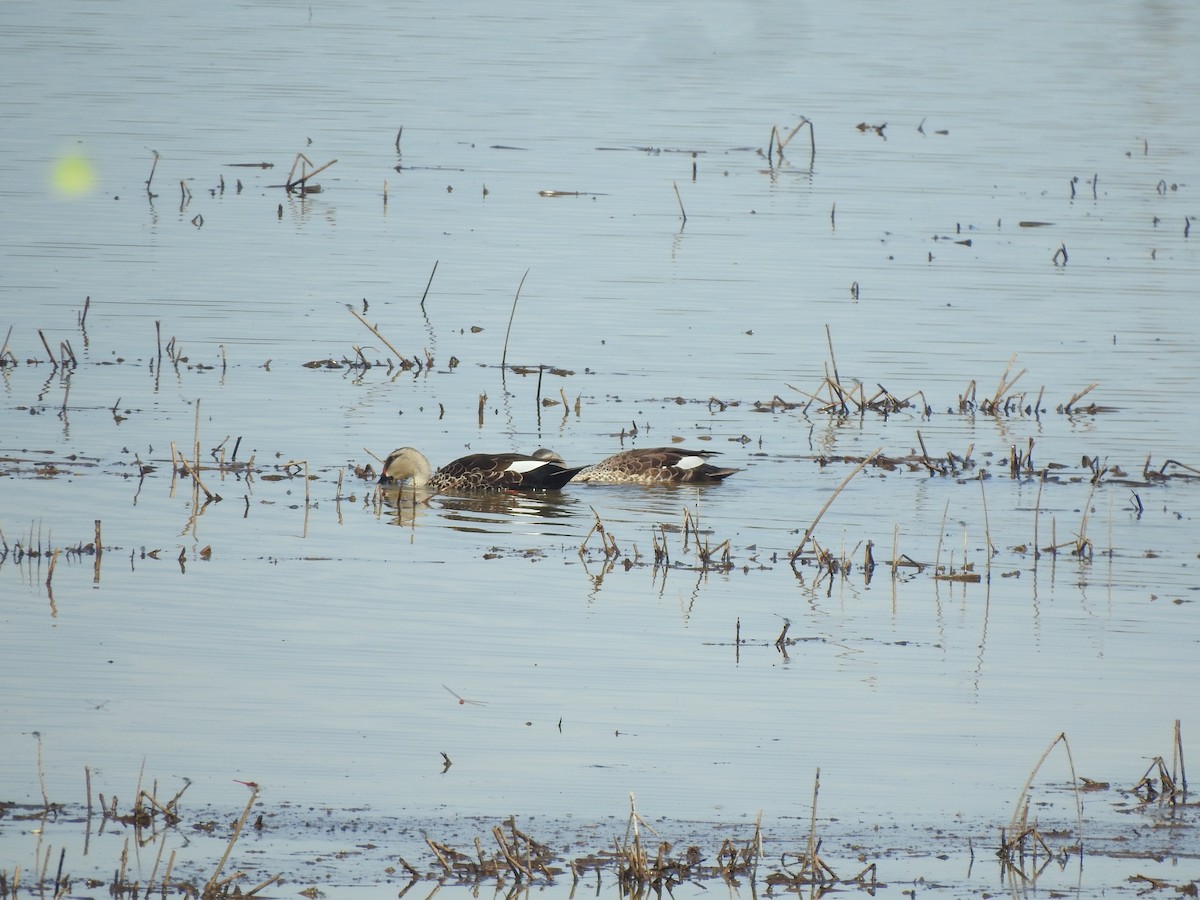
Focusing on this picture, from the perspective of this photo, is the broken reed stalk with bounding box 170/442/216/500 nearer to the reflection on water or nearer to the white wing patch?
the reflection on water

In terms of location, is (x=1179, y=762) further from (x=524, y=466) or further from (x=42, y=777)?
(x=524, y=466)

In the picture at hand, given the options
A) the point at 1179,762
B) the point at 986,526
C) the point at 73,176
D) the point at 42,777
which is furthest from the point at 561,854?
the point at 73,176

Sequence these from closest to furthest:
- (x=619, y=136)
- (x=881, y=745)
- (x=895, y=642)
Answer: (x=881, y=745)
(x=895, y=642)
(x=619, y=136)

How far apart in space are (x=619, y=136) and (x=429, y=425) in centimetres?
1855

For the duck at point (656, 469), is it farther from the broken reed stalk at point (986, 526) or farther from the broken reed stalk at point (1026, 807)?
the broken reed stalk at point (1026, 807)

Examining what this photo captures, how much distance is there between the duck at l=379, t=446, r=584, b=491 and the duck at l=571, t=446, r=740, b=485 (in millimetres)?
350

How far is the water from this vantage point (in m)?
8.50

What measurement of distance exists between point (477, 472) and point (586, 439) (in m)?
1.98

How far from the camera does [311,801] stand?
25.0ft

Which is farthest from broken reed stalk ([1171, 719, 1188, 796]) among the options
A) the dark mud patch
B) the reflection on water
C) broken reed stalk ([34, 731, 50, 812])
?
the reflection on water

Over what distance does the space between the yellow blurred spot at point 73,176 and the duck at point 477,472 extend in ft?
44.4

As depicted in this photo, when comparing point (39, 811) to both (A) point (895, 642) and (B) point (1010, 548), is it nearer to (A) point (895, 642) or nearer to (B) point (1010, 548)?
(A) point (895, 642)

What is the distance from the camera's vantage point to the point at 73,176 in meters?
27.6

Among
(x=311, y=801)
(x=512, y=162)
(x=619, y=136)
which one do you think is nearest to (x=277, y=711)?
(x=311, y=801)
